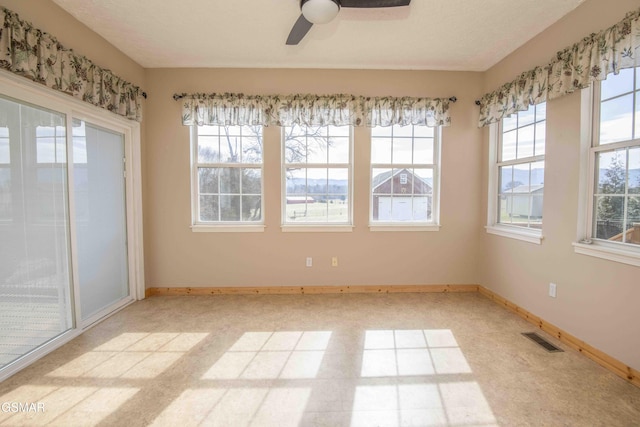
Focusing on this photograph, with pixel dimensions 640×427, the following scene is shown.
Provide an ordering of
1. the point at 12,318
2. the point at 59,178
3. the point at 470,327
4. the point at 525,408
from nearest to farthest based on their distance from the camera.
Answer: the point at 525,408 → the point at 12,318 → the point at 59,178 → the point at 470,327

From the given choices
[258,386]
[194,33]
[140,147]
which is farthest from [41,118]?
[258,386]

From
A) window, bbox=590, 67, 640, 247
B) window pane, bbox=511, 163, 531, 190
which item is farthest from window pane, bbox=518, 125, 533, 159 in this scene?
window, bbox=590, 67, 640, 247

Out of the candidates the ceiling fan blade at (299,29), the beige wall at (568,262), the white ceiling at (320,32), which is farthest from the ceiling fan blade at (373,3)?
the beige wall at (568,262)

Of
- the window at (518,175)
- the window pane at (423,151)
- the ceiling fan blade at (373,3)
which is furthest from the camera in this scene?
the window pane at (423,151)

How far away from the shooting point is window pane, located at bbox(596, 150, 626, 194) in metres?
2.08

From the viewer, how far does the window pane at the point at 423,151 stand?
3631 mm

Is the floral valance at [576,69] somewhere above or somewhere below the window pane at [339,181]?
above

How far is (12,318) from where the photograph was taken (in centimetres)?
200

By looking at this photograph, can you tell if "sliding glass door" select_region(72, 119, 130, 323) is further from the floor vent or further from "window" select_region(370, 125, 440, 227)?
the floor vent

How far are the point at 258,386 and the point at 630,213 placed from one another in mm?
2854

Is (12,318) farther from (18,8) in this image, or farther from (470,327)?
(470,327)

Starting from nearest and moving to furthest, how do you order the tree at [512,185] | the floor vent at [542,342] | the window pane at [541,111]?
1. the floor vent at [542,342]
2. the window pane at [541,111]
3. the tree at [512,185]

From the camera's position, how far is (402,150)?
11.9ft

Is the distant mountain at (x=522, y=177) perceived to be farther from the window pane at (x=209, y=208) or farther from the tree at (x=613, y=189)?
the window pane at (x=209, y=208)
